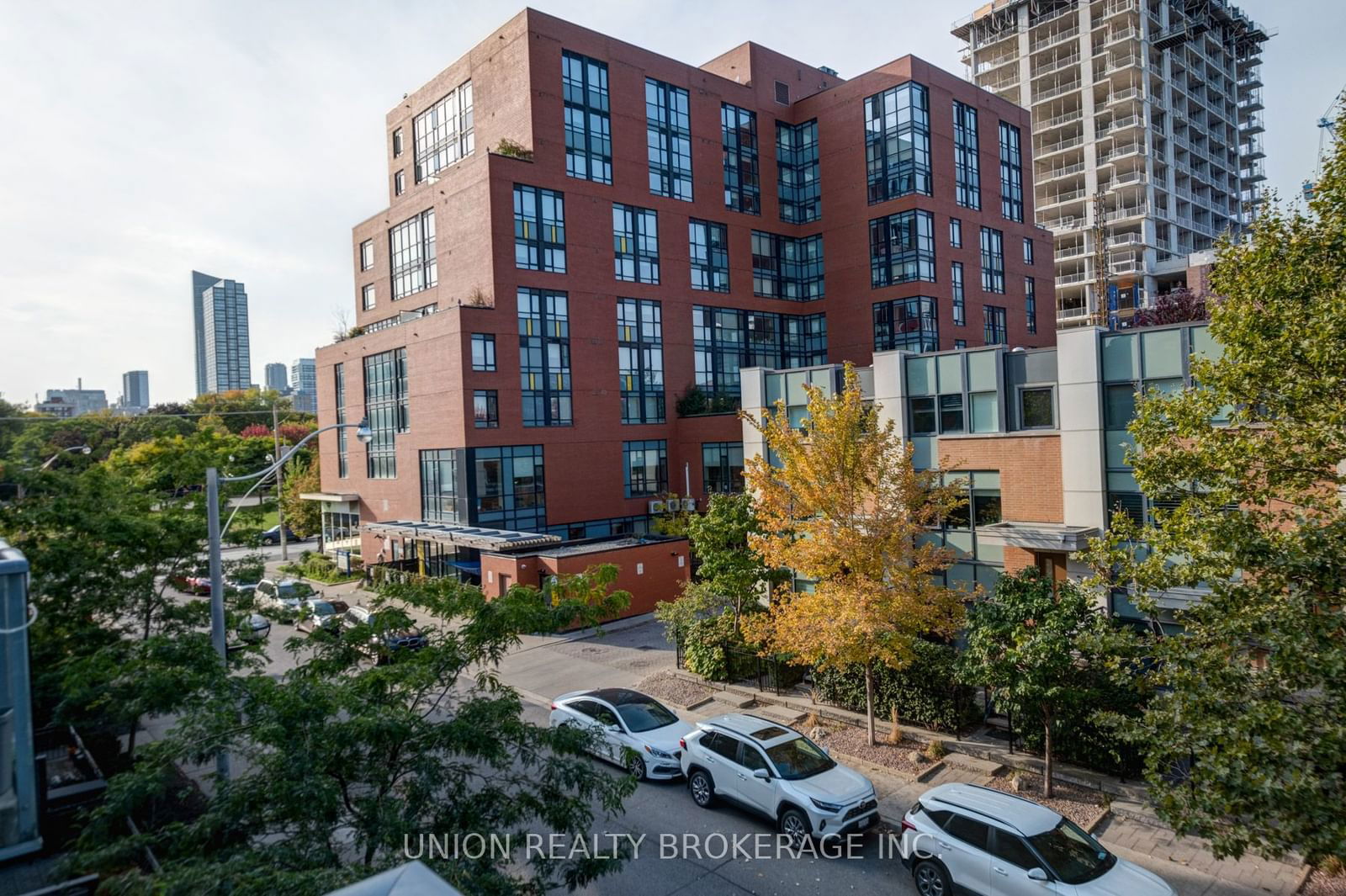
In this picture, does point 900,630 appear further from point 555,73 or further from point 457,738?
point 555,73

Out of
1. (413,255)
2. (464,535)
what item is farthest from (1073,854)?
(413,255)

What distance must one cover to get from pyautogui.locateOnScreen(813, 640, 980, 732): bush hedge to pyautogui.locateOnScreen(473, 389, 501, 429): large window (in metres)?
22.0

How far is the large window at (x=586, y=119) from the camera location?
39.1m

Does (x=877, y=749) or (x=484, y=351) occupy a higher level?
(x=484, y=351)

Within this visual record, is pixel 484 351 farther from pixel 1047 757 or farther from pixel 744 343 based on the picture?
pixel 1047 757

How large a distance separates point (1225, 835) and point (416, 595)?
31.0ft

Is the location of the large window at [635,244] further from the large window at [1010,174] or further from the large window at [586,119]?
the large window at [1010,174]

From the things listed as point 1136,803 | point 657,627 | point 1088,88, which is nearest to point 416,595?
point 1136,803

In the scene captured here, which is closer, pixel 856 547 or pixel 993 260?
pixel 856 547

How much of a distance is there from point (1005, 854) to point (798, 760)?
398 cm

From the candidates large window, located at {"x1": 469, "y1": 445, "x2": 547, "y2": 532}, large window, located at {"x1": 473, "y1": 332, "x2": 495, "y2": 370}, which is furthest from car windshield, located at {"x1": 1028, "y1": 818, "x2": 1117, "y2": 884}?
large window, located at {"x1": 473, "y1": 332, "x2": 495, "y2": 370}

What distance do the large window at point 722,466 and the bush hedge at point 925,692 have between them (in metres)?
21.1

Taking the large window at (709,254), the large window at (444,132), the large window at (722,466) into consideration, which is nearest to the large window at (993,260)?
the large window at (709,254)

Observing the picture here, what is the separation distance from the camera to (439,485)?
37.1 meters
